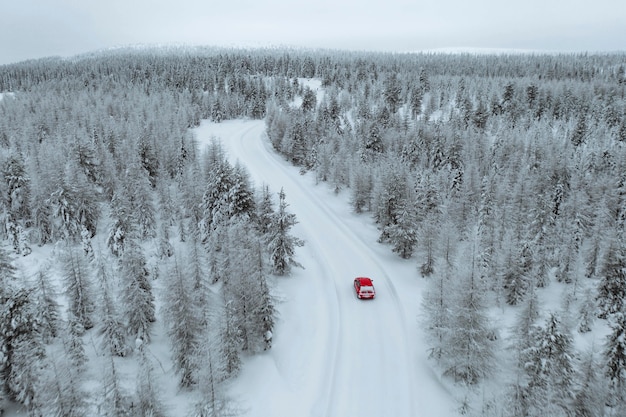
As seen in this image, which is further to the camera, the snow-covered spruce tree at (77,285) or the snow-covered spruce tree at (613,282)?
the snow-covered spruce tree at (613,282)

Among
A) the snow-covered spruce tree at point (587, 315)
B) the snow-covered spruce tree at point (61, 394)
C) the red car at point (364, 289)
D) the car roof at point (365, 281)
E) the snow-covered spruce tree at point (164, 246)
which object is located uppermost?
the snow-covered spruce tree at point (61, 394)

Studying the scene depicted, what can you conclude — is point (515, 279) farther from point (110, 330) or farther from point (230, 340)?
point (110, 330)

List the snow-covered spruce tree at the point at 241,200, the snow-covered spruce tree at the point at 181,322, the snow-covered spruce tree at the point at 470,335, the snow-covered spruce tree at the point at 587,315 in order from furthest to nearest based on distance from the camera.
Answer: the snow-covered spruce tree at the point at 241,200, the snow-covered spruce tree at the point at 587,315, the snow-covered spruce tree at the point at 181,322, the snow-covered spruce tree at the point at 470,335

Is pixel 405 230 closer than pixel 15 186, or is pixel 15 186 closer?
pixel 405 230

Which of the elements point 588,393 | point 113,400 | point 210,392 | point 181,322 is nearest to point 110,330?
point 181,322

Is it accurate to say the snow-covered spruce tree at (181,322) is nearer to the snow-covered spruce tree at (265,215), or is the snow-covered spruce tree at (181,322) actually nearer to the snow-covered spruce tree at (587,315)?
the snow-covered spruce tree at (265,215)

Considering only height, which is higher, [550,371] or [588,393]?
[550,371]

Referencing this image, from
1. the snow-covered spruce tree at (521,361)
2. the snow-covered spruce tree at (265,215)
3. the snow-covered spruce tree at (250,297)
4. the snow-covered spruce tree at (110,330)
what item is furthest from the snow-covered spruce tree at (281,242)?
the snow-covered spruce tree at (521,361)
